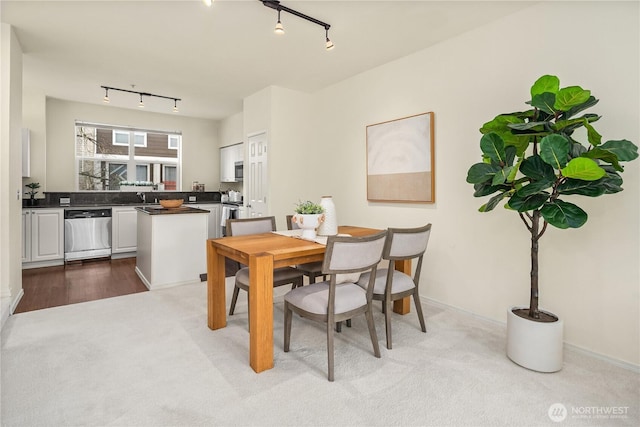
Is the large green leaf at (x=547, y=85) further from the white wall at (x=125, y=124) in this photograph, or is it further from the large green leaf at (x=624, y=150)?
the white wall at (x=125, y=124)

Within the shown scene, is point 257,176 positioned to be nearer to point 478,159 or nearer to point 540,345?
point 478,159

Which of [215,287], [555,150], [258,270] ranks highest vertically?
[555,150]

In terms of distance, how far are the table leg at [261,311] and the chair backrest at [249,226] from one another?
39.0 inches

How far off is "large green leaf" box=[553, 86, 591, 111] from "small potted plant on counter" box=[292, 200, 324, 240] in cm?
172

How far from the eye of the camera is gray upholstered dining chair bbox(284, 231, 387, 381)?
1.97m

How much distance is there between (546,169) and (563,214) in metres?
0.29

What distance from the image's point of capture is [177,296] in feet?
11.7

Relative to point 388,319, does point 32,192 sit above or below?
above

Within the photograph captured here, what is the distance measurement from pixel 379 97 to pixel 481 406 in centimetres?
320

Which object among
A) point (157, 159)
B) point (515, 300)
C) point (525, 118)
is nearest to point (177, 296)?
point (515, 300)

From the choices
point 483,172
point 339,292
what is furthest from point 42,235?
point 483,172

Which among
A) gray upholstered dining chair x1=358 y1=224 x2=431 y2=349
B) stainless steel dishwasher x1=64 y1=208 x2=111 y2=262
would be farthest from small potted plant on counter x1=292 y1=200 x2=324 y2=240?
stainless steel dishwasher x1=64 y1=208 x2=111 y2=262

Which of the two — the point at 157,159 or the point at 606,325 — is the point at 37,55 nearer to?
the point at 157,159

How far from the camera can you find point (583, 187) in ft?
6.25
